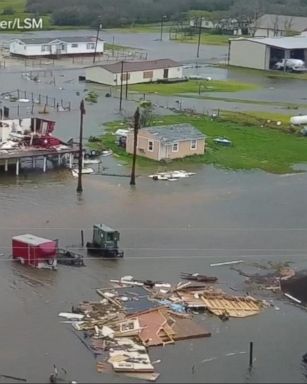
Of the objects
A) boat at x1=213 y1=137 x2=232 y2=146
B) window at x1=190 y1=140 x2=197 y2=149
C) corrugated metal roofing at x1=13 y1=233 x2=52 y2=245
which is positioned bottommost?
boat at x1=213 y1=137 x2=232 y2=146

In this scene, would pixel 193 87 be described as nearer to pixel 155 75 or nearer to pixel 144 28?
pixel 155 75

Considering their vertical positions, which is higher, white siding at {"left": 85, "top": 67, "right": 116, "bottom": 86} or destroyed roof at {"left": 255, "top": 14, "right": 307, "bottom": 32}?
destroyed roof at {"left": 255, "top": 14, "right": 307, "bottom": 32}

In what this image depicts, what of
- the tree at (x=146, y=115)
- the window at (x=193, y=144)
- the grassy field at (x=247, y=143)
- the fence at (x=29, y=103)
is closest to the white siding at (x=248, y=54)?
the grassy field at (x=247, y=143)

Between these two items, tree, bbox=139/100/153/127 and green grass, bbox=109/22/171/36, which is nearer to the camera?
tree, bbox=139/100/153/127

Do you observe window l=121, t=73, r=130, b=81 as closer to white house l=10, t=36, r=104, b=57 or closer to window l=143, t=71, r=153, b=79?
window l=143, t=71, r=153, b=79

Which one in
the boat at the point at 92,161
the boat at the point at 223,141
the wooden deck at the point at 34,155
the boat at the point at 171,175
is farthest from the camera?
the boat at the point at 223,141

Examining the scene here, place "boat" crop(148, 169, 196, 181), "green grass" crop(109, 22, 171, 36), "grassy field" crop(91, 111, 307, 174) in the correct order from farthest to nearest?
"green grass" crop(109, 22, 171, 36) < "grassy field" crop(91, 111, 307, 174) < "boat" crop(148, 169, 196, 181)

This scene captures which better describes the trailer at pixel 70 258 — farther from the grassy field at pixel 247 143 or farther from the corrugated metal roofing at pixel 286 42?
the corrugated metal roofing at pixel 286 42

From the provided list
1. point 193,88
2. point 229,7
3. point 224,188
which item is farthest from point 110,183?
point 229,7

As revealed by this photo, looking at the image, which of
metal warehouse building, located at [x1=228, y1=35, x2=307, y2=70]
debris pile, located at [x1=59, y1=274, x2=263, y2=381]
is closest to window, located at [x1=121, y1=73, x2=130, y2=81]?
metal warehouse building, located at [x1=228, y1=35, x2=307, y2=70]
